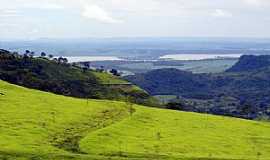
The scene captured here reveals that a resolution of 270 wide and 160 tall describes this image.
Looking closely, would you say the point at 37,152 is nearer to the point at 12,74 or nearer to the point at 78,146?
the point at 78,146

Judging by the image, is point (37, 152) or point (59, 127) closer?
point (37, 152)

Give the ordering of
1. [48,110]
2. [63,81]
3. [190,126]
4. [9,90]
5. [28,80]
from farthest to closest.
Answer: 1. [63,81]
2. [28,80]
3. [9,90]
4. [190,126]
5. [48,110]

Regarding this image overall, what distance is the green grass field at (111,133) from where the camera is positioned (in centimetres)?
4975

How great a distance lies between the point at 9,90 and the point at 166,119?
27542 mm

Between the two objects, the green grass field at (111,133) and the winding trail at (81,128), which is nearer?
the green grass field at (111,133)

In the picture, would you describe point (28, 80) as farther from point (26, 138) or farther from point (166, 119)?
point (26, 138)

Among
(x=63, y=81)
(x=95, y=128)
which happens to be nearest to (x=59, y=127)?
(x=95, y=128)

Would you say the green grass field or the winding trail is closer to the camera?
the green grass field

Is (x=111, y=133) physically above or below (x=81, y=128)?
below

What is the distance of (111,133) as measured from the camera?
6122 cm

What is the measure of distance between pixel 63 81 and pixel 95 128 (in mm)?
137025

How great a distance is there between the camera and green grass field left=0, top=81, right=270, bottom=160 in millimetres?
49750

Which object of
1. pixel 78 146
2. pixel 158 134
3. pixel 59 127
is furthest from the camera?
pixel 158 134

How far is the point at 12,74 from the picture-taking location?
165 metres
